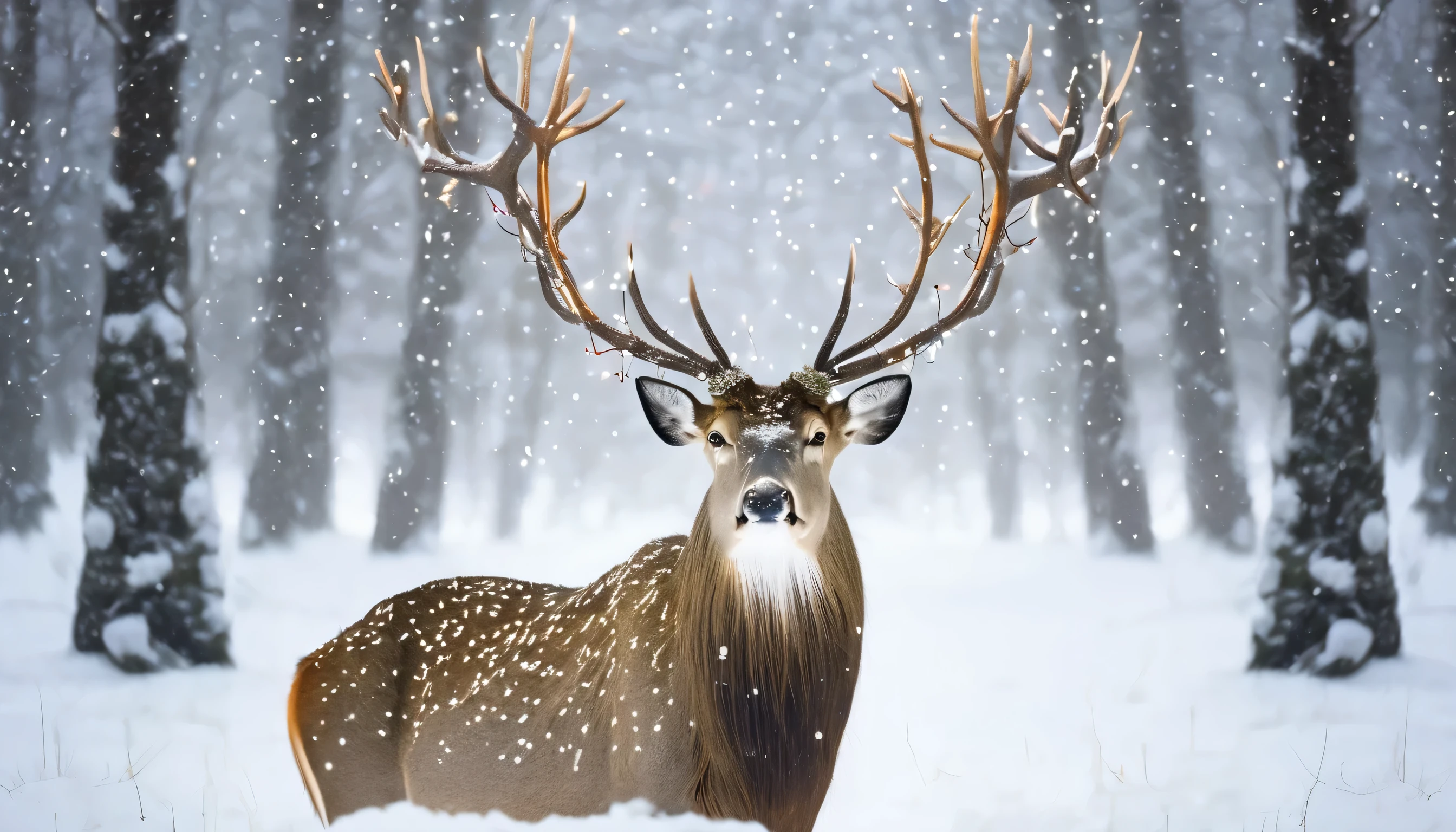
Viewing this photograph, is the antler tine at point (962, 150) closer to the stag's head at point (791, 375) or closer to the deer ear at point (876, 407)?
the stag's head at point (791, 375)

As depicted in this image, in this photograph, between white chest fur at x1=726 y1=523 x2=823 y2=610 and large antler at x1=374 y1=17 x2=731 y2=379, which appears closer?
white chest fur at x1=726 y1=523 x2=823 y2=610

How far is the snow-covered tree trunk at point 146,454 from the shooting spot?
4.11 m

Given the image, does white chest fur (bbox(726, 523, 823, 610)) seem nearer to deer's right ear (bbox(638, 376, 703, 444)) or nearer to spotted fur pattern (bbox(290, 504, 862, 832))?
spotted fur pattern (bbox(290, 504, 862, 832))

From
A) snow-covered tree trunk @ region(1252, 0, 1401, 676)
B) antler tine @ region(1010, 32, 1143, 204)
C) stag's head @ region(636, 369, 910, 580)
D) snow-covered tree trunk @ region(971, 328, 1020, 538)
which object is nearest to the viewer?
A: stag's head @ region(636, 369, 910, 580)

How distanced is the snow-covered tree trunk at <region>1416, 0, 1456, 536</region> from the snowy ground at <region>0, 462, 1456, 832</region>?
498 mm

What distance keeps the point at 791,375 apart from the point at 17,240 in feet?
14.8

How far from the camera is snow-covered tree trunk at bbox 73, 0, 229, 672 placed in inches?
162

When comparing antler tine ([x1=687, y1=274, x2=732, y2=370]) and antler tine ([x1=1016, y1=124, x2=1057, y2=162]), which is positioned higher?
antler tine ([x1=1016, y1=124, x2=1057, y2=162])

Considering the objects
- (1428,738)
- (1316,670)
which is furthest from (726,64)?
(1428,738)

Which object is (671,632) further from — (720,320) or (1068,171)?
(720,320)

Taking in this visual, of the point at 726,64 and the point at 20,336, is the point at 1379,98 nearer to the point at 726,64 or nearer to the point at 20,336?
the point at 726,64

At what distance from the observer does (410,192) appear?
692cm

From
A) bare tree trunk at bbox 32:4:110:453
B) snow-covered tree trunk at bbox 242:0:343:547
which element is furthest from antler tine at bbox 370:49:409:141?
snow-covered tree trunk at bbox 242:0:343:547

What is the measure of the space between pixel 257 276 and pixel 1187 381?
640cm
